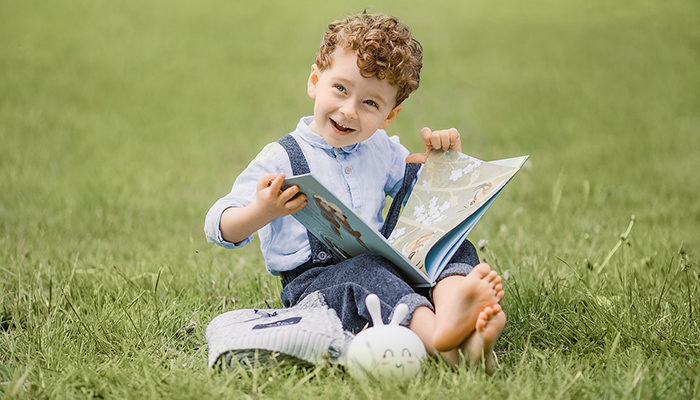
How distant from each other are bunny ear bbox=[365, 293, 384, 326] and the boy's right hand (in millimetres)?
324

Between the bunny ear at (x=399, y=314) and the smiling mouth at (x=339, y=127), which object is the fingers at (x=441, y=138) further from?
the bunny ear at (x=399, y=314)

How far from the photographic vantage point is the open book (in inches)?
88.7

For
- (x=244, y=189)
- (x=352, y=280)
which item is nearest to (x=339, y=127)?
(x=244, y=189)

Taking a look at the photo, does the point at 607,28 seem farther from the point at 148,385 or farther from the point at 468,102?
the point at 148,385

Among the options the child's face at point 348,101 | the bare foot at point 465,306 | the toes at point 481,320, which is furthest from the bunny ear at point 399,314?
the child's face at point 348,101

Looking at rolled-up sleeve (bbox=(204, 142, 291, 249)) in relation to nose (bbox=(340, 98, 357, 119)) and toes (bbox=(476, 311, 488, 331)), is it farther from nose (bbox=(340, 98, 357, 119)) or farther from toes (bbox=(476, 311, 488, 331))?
toes (bbox=(476, 311, 488, 331))

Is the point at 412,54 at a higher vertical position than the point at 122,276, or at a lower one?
higher

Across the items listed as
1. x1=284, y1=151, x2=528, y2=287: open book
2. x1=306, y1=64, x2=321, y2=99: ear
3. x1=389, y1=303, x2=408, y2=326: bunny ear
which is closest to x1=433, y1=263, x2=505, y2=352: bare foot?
x1=389, y1=303, x2=408, y2=326: bunny ear

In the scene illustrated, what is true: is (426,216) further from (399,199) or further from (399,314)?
(399,314)

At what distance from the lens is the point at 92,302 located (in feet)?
9.15

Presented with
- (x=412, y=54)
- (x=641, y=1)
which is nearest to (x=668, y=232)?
(x=412, y=54)

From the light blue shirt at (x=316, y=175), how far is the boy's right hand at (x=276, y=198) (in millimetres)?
240

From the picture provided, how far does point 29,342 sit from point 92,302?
35cm

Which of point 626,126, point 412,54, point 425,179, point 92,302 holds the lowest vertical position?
point 626,126
